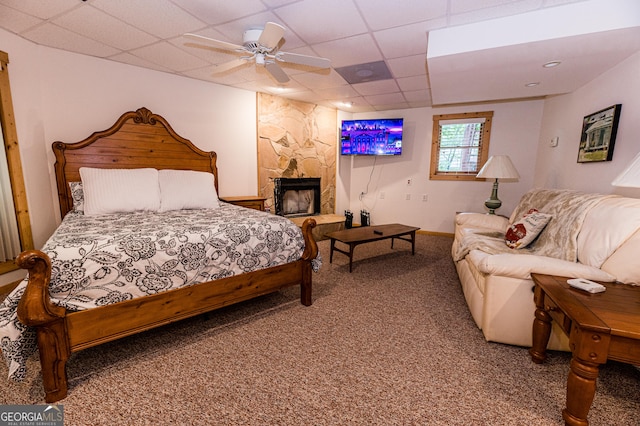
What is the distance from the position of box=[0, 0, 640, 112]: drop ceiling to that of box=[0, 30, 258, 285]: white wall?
0.57 ft

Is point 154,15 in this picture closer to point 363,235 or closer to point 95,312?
point 95,312

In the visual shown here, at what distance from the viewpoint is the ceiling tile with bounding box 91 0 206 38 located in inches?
81.4

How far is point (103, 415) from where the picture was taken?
1.39 metres

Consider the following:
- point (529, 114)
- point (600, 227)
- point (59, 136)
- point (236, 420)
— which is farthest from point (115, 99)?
point (529, 114)

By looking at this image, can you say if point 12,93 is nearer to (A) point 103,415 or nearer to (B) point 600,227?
(A) point 103,415

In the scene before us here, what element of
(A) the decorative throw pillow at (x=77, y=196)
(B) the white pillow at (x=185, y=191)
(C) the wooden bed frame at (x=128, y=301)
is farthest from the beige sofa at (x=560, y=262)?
(A) the decorative throw pillow at (x=77, y=196)

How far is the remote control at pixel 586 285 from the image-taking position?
1.43m

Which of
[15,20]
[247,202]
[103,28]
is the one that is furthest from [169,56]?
[247,202]

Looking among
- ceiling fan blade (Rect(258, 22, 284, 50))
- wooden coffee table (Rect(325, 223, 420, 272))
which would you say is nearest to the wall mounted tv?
wooden coffee table (Rect(325, 223, 420, 272))

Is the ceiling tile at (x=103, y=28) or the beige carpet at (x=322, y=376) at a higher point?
the ceiling tile at (x=103, y=28)

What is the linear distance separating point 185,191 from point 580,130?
14.5ft

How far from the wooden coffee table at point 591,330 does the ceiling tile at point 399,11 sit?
1.98 m

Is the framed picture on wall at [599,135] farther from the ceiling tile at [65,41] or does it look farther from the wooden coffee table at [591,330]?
the ceiling tile at [65,41]

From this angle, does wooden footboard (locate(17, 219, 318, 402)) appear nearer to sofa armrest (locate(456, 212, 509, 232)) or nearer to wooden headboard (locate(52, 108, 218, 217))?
wooden headboard (locate(52, 108, 218, 217))
